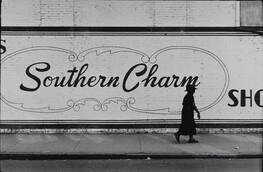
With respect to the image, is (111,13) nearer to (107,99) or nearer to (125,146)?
(107,99)

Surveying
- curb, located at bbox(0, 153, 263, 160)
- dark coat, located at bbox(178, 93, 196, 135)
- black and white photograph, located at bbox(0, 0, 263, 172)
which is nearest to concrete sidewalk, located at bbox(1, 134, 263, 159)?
curb, located at bbox(0, 153, 263, 160)

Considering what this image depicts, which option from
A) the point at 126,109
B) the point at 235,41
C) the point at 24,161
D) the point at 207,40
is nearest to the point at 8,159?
the point at 24,161

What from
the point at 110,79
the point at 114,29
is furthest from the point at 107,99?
the point at 114,29

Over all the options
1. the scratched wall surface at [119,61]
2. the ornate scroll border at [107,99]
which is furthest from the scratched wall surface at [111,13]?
the ornate scroll border at [107,99]

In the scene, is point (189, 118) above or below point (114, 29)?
below

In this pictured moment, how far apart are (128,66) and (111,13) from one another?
2100 mm

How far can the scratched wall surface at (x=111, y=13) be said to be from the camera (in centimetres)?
1302

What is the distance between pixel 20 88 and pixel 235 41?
8298mm

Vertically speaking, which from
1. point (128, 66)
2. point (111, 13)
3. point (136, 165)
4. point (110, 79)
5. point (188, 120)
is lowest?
point (136, 165)

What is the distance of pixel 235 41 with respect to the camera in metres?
13.1

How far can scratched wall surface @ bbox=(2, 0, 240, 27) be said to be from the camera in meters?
13.0

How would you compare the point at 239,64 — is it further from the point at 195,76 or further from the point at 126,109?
the point at 126,109

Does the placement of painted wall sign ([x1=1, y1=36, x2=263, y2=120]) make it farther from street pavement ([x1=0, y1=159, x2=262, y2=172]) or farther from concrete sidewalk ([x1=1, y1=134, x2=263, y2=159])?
street pavement ([x1=0, y1=159, x2=262, y2=172])

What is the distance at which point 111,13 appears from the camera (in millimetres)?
13062
